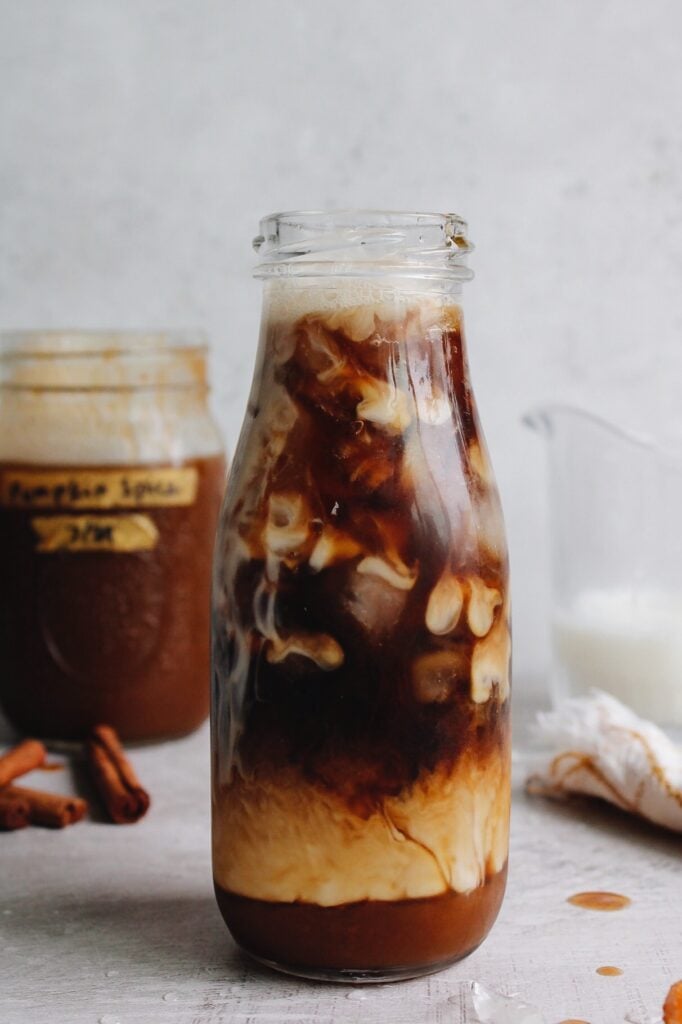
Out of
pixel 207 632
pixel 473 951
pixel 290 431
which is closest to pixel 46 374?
pixel 207 632

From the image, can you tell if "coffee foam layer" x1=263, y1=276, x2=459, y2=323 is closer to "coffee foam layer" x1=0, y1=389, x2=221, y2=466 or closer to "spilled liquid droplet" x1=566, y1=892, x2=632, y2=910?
"spilled liquid droplet" x1=566, y1=892, x2=632, y2=910

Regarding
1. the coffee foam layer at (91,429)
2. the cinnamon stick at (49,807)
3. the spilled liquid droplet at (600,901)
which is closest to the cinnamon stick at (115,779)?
the cinnamon stick at (49,807)

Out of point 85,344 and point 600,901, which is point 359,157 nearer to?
point 85,344

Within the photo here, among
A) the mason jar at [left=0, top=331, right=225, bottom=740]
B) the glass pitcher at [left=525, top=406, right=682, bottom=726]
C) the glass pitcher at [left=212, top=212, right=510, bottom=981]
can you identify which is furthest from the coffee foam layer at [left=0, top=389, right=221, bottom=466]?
the glass pitcher at [left=212, top=212, right=510, bottom=981]

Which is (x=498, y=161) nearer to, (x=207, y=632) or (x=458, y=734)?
(x=207, y=632)

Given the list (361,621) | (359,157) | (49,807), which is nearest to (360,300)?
(361,621)

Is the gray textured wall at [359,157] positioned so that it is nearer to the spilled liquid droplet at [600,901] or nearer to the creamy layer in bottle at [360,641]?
the spilled liquid droplet at [600,901]
